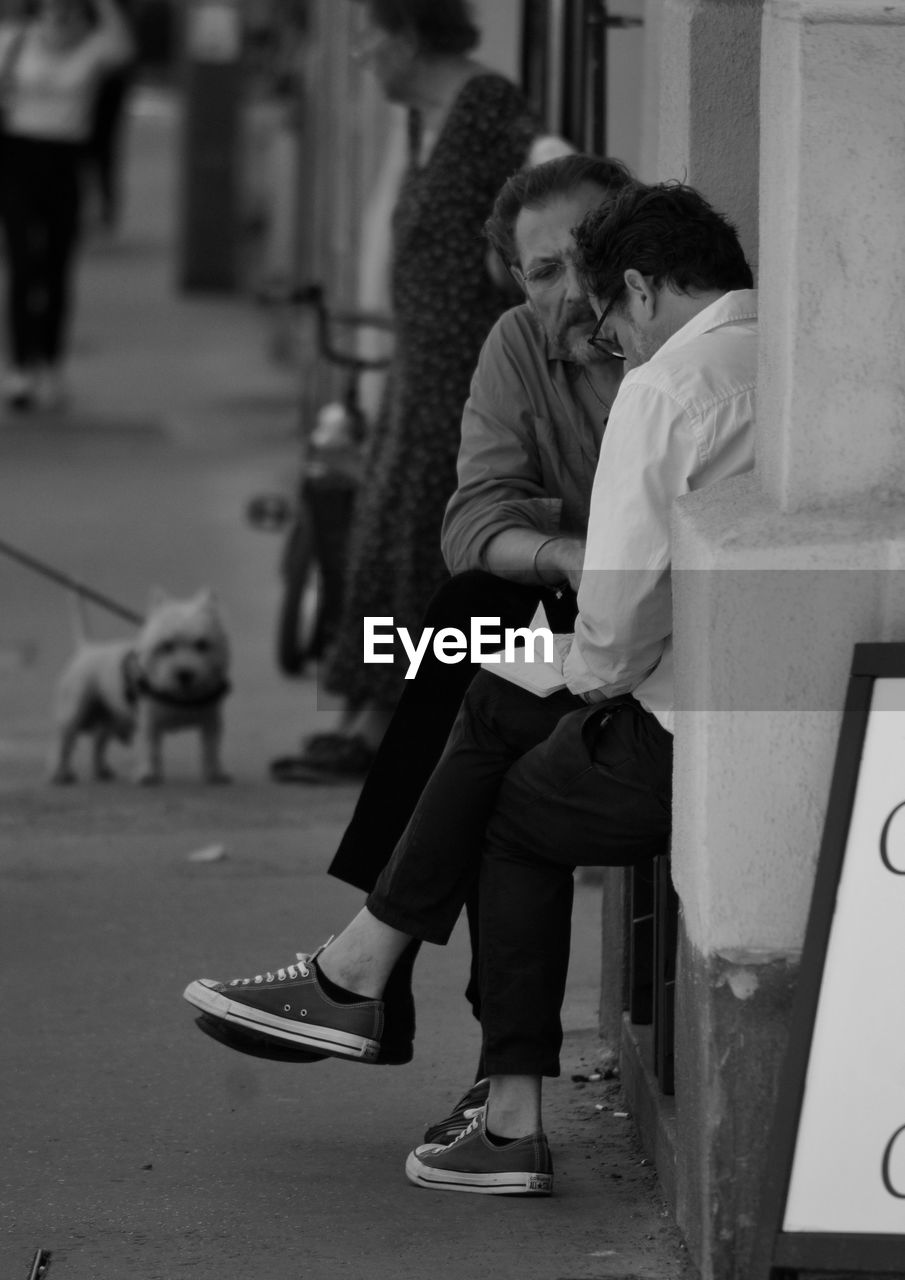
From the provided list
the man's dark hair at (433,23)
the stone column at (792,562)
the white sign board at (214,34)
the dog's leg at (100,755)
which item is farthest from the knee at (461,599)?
the white sign board at (214,34)

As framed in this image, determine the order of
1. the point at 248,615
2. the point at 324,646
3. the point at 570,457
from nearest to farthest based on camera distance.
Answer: the point at 570,457
the point at 324,646
the point at 248,615

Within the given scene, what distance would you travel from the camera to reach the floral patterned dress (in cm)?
546

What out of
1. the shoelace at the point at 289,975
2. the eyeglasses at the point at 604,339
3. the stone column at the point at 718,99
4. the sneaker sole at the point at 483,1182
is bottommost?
the sneaker sole at the point at 483,1182

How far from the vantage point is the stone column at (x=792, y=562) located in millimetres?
2857

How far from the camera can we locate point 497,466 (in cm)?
400

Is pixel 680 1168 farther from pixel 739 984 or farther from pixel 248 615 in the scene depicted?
pixel 248 615

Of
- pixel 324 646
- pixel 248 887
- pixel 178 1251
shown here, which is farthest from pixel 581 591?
pixel 324 646

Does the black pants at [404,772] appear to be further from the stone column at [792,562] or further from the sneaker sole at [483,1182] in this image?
the stone column at [792,562]

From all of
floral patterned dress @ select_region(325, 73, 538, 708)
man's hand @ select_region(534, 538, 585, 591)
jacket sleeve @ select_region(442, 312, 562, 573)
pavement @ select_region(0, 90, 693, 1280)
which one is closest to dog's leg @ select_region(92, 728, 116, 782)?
pavement @ select_region(0, 90, 693, 1280)

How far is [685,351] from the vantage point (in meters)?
3.26

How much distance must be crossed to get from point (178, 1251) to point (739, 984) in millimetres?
910

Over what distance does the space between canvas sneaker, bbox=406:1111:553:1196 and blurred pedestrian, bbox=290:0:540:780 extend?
2.33 m

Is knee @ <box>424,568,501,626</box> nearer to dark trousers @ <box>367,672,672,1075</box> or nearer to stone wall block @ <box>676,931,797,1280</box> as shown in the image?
dark trousers @ <box>367,672,672,1075</box>

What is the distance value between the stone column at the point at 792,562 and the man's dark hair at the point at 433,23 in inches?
108
